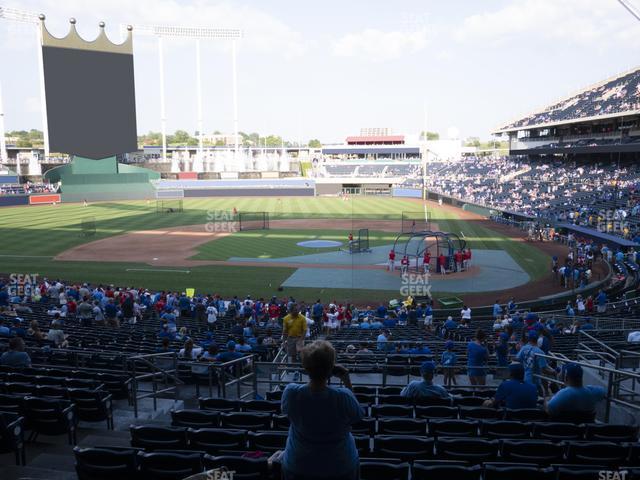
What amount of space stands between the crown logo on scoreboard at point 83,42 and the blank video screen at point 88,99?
13.8 inches

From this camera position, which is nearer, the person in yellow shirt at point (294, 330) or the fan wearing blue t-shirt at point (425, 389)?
the fan wearing blue t-shirt at point (425, 389)

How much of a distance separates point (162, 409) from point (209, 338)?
201 inches

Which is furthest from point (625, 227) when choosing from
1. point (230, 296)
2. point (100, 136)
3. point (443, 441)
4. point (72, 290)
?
point (100, 136)

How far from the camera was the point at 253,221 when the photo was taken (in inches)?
2005

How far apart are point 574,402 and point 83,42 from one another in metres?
41.9

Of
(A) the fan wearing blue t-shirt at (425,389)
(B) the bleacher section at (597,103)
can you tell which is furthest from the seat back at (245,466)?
(B) the bleacher section at (597,103)

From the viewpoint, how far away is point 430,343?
12.2m

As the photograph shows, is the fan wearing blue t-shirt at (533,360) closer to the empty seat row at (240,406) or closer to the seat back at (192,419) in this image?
the empty seat row at (240,406)

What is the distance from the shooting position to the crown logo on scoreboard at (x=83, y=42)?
37594mm

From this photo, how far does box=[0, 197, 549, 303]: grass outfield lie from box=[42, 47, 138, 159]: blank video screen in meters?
7.38

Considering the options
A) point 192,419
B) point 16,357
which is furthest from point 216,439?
point 16,357

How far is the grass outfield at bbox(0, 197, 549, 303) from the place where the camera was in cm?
2758

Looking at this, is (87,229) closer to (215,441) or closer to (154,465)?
(215,441)

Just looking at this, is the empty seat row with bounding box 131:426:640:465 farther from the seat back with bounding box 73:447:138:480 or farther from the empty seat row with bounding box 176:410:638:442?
the seat back with bounding box 73:447:138:480
